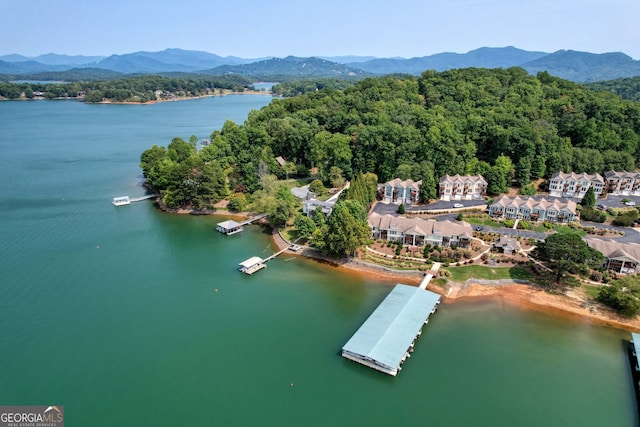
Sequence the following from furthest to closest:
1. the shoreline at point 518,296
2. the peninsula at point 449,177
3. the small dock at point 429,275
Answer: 1. the peninsula at point 449,177
2. the small dock at point 429,275
3. the shoreline at point 518,296

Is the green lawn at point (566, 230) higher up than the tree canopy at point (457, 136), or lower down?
lower down

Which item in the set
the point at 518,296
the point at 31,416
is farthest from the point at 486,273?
the point at 31,416

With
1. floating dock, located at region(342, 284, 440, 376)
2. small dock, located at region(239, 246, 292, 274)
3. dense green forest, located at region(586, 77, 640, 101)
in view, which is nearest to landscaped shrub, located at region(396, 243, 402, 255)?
floating dock, located at region(342, 284, 440, 376)

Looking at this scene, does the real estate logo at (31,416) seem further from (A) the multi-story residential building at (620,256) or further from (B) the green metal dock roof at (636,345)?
(A) the multi-story residential building at (620,256)

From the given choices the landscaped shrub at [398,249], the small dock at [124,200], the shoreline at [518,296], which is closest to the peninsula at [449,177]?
the landscaped shrub at [398,249]

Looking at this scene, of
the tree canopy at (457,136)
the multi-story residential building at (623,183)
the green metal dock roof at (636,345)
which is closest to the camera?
the green metal dock roof at (636,345)

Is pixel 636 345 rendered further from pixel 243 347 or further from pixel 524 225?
pixel 243 347

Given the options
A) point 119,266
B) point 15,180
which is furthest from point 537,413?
point 15,180

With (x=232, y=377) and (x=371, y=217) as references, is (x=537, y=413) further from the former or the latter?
(x=371, y=217)
